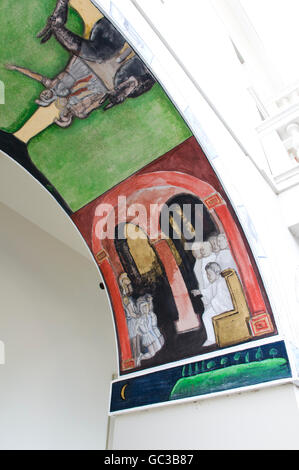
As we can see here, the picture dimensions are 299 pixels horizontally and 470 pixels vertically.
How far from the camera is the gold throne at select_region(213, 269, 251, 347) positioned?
3.77 meters

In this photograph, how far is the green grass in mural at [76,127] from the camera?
3.82 metres

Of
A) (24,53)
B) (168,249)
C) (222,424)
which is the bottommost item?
(222,424)

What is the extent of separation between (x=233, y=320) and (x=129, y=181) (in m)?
2.06

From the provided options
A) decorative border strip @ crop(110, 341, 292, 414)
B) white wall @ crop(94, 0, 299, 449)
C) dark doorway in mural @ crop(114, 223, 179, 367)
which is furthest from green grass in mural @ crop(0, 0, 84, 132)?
decorative border strip @ crop(110, 341, 292, 414)

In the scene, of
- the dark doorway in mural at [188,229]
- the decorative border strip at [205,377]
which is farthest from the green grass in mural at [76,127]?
the decorative border strip at [205,377]

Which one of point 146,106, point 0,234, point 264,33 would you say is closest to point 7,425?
point 0,234

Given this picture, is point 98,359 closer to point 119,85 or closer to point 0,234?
point 0,234

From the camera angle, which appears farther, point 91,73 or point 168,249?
point 168,249

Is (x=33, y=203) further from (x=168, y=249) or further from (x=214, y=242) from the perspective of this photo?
(x=214, y=242)

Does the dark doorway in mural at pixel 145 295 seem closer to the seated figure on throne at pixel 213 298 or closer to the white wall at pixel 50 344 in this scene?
the seated figure on throne at pixel 213 298

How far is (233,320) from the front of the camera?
3.87 m

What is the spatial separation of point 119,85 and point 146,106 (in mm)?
373

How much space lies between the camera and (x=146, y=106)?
4.03 m

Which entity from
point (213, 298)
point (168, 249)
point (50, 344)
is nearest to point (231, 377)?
point (213, 298)
